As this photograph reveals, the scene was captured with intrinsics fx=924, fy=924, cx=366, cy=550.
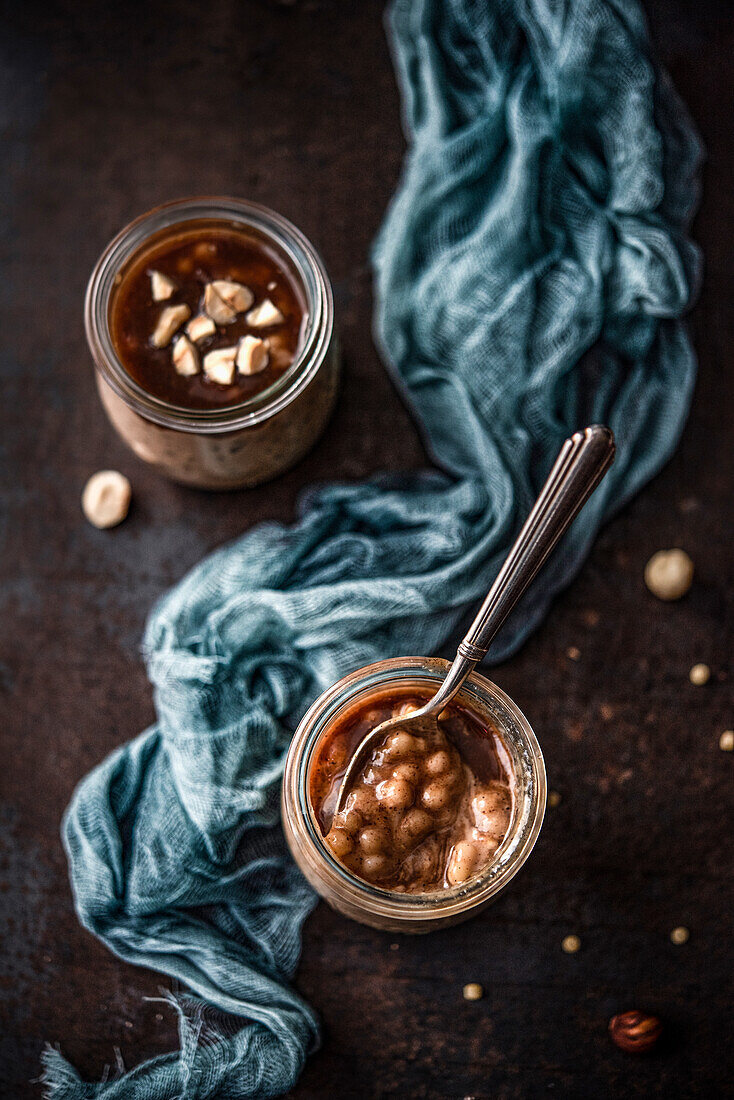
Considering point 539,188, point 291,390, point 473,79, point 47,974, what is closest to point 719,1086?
point 47,974

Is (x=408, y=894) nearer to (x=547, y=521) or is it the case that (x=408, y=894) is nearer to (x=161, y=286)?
(x=547, y=521)

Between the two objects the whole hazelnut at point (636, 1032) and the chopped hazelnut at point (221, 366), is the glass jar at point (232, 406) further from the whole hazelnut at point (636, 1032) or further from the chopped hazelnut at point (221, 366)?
the whole hazelnut at point (636, 1032)

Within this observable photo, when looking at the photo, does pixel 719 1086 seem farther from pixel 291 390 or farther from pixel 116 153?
pixel 116 153

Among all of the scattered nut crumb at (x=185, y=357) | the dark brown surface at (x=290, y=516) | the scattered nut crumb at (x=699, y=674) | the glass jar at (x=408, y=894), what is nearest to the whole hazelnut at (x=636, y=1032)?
the dark brown surface at (x=290, y=516)

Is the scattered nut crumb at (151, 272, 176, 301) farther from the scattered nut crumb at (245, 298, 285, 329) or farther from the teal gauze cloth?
the teal gauze cloth

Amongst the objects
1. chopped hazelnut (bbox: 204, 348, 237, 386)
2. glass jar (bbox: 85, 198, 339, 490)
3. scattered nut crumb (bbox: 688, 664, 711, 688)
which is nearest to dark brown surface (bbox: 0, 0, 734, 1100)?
scattered nut crumb (bbox: 688, 664, 711, 688)
